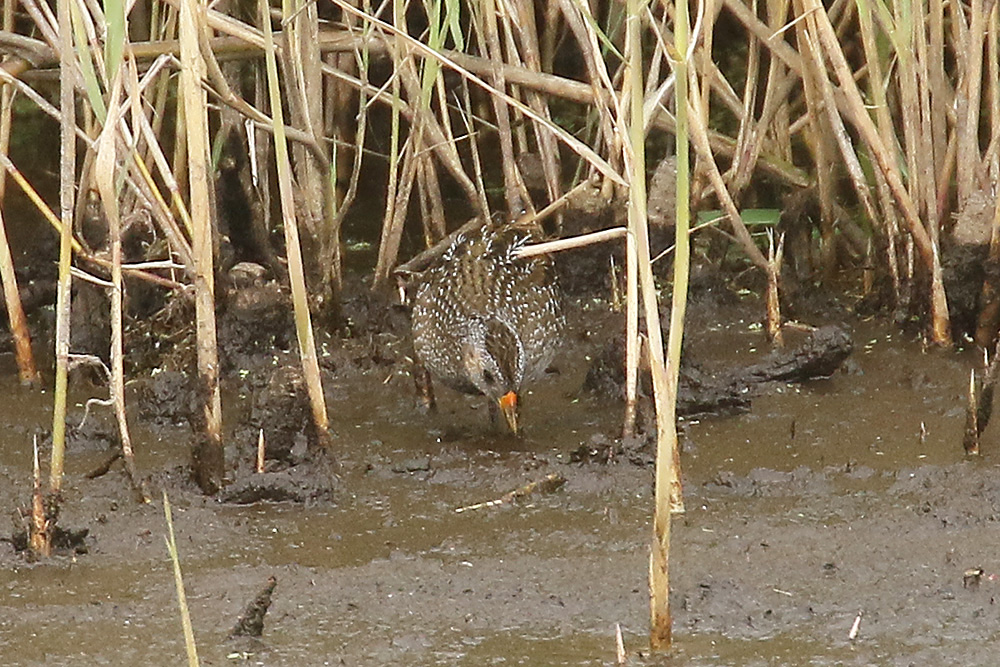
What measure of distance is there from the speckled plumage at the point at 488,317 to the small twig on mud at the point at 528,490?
59 cm

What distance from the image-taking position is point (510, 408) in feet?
17.6

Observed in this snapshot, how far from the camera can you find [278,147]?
4227mm

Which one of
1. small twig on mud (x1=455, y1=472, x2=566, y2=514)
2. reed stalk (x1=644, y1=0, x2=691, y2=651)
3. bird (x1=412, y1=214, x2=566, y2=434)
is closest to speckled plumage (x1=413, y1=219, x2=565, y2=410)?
bird (x1=412, y1=214, x2=566, y2=434)

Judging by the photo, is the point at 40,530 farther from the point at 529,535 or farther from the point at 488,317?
the point at 488,317

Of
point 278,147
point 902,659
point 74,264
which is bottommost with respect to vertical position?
point 902,659

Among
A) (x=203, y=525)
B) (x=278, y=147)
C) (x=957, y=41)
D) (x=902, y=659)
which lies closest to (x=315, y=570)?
(x=203, y=525)

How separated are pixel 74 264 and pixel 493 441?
6.18ft

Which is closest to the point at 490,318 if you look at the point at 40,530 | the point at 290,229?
the point at 290,229

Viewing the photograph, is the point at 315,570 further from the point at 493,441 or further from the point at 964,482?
the point at 964,482

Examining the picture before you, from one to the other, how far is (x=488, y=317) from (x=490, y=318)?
0.01m

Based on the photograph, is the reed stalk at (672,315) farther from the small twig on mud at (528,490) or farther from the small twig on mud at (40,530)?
the small twig on mud at (40,530)

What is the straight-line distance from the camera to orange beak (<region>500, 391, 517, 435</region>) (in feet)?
17.5

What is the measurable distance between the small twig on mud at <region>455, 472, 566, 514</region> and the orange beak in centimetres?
45

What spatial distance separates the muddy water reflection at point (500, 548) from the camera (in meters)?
3.93
